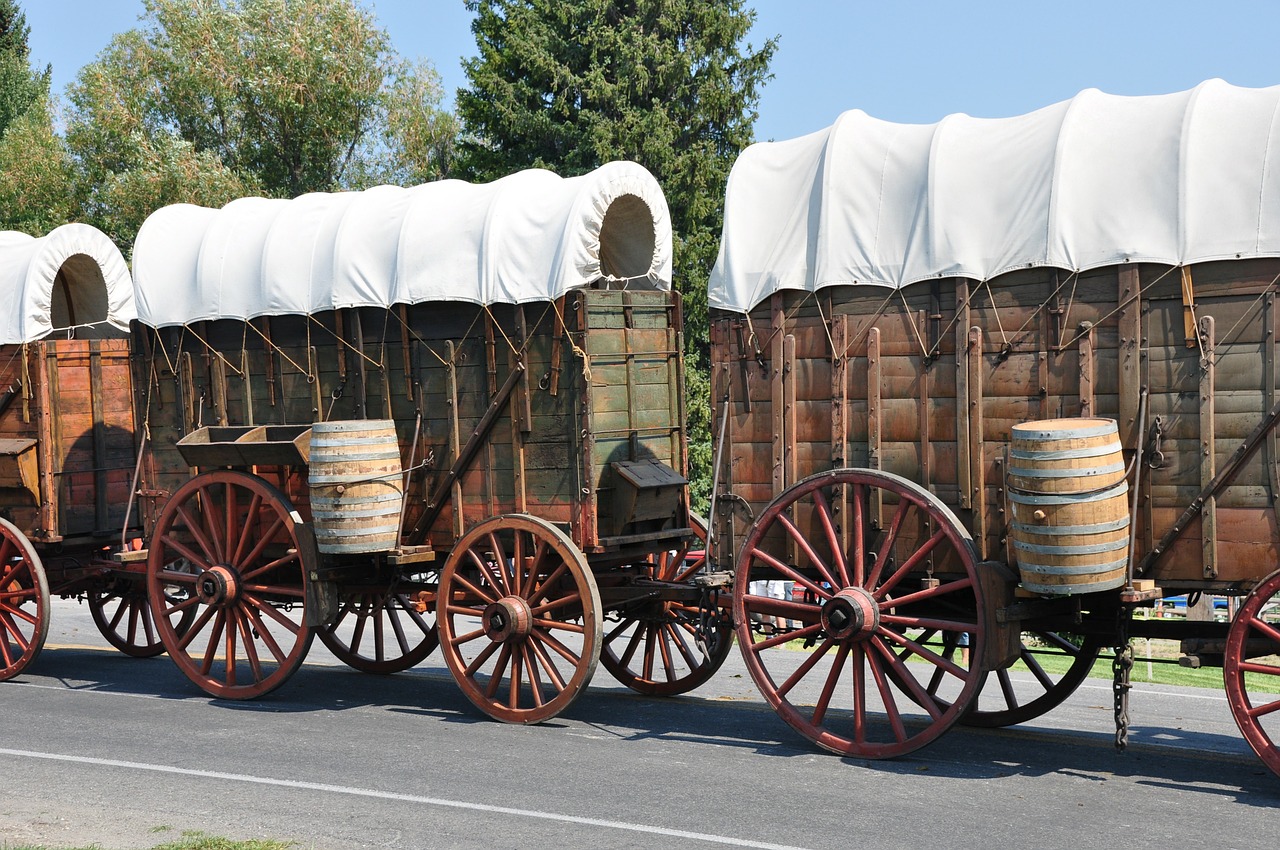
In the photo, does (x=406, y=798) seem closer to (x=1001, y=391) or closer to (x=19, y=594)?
(x=1001, y=391)

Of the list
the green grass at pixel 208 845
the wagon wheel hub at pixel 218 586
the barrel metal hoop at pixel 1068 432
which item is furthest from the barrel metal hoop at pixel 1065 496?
the wagon wheel hub at pixel 218 586

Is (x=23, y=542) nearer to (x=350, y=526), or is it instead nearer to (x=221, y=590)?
(x=221, y=590)

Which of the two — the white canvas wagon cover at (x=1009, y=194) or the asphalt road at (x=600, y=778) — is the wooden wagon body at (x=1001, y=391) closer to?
the white canvas wagon cover at (x=1009, y=194)

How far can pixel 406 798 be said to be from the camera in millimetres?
7270

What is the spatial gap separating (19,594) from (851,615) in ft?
24.0

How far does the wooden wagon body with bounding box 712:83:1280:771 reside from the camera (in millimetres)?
6984

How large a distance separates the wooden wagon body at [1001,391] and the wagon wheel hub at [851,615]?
0.02 metres

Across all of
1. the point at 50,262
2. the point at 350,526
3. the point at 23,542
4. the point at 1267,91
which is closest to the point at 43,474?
the point at 23,542

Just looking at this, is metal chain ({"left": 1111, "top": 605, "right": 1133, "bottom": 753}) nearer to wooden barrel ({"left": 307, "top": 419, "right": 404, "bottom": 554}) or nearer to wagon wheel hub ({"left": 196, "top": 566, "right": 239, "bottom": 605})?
wooden barrel ({"left": 307, "top": 419, "right": 404, "bottom": 554})

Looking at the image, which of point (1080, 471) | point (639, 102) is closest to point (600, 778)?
point (1080, 471)

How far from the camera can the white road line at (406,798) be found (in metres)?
6.48

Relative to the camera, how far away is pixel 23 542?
11227 mm

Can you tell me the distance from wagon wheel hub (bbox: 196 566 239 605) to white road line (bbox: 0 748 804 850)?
2.01 meters

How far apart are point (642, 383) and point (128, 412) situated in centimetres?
510
